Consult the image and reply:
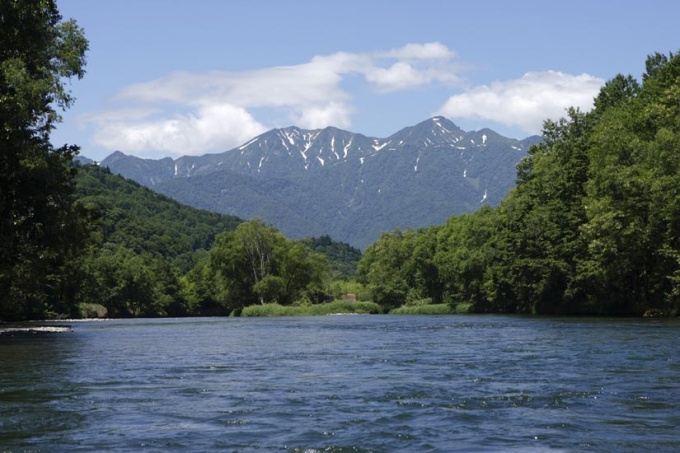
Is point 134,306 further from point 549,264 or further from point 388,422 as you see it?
point 388,422

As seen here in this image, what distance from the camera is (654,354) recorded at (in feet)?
83.2

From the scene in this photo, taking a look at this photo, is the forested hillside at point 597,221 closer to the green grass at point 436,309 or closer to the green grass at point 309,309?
the green grass at point 436,309

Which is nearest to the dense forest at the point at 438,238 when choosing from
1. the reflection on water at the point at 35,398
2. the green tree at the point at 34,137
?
the green tree at the point at 34,137

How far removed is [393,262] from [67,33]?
97615mm

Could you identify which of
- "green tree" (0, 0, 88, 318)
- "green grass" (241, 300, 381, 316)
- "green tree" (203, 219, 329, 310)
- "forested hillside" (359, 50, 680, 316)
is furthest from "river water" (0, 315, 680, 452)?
"green tree" (203, 219, 329, 310)

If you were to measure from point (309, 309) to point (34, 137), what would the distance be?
70.1 m

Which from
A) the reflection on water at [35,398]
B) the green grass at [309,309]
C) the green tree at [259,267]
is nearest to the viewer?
the reflection on water at [35,398]

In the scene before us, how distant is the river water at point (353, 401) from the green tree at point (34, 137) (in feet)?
42.1

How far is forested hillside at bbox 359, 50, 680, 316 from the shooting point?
5850cm

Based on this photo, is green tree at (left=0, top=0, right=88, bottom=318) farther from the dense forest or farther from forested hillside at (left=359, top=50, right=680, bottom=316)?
forested hillside at (left=359, top=50, right=680, bottom=316)

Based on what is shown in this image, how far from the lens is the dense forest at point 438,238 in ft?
137

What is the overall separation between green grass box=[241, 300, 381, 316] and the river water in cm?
8108

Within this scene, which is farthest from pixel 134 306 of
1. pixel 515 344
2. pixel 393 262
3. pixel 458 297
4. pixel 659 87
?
pixel 515 344

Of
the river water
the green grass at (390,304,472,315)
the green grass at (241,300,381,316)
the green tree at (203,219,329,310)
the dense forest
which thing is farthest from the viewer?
the green tree at (203,219,329,310)
